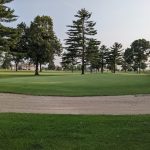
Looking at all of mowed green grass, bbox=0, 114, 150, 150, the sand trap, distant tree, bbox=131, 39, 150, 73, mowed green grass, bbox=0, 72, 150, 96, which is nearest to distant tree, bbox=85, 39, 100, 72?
distant tree, bbox=131, 39, 150, 73

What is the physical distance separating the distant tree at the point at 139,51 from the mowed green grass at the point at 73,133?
14499 cm

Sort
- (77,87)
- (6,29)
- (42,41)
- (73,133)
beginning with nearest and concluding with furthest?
1. (73,133)
2. (77,87)
3. (6,29)
4. (42,41)

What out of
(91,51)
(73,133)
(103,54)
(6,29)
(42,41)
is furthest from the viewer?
(103,54)

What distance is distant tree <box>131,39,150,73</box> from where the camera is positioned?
159 m

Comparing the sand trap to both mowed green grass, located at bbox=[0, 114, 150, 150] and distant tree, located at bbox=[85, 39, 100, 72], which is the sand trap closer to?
mowed green grass, located at bbox=[0, 114, 150, 150]

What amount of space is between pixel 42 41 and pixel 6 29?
68.2 feet

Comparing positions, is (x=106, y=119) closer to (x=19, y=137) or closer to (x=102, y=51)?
(x=19, y=137)

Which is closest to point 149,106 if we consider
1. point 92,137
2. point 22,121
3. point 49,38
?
point 22,121

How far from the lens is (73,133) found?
1058 centimetres

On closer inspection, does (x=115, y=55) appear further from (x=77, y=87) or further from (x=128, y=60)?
(x=77, y=87)

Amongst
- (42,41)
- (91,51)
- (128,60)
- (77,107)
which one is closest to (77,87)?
(77,107)

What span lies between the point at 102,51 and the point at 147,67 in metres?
21.3

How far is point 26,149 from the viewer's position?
8.96 m

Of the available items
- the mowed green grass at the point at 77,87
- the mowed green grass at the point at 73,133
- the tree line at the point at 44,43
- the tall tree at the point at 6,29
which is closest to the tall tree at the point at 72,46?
the tree line at the point at 44,43
